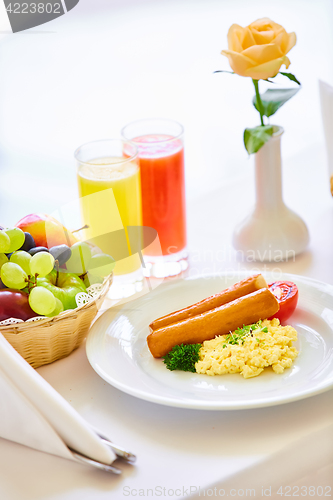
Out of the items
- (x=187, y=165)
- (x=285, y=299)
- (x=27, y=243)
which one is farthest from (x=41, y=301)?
(x=187, y=165)

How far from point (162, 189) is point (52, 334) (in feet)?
1.38

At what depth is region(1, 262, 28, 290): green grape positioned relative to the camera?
2.59 ft

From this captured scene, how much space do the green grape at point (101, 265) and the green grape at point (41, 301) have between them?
137 millimetres

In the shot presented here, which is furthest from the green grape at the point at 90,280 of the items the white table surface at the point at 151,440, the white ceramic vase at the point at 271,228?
the white ceramic vase at the point at 271,228

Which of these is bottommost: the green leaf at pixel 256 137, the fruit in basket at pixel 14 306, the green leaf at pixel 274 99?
the fruit in basket at pixel 14 306

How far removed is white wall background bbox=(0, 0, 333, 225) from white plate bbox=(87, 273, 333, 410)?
1607mm

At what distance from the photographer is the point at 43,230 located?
0.91 metres

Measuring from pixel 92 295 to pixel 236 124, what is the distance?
8.26 feet

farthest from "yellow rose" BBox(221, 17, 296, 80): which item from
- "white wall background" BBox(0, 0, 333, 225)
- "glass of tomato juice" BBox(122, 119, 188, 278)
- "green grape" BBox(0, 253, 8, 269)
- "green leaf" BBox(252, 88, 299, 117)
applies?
"white wall background" BBox(0, 0, 333, 225)

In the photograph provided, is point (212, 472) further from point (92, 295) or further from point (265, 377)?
point (92, 295)

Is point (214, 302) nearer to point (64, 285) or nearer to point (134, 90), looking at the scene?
point (64, 285)

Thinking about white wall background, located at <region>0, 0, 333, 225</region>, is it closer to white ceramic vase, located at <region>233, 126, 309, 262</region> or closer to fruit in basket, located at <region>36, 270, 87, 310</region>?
white ceramic vase, located at <region>233, 126, 309, 262</region>

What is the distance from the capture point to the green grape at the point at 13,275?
2.59 feet

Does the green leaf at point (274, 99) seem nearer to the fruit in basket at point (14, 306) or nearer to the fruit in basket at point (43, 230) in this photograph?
the fruit in basket at point (43, 230)
